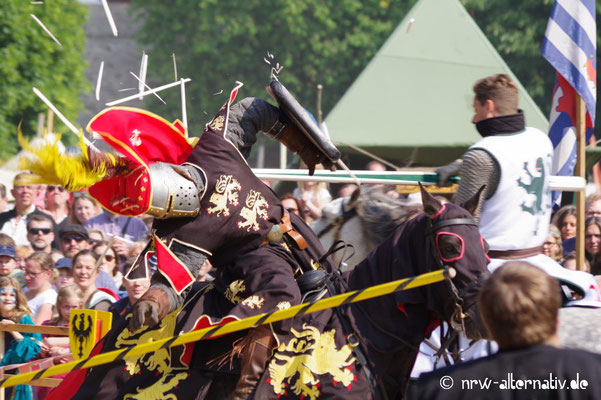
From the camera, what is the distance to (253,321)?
3.79 meters

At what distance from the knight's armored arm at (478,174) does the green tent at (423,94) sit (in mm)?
6451

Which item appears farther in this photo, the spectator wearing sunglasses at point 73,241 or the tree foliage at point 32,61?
the tree foliage at point 32,61

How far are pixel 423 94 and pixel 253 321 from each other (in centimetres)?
808

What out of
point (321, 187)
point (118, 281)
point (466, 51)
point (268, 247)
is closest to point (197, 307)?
point (268, 247)

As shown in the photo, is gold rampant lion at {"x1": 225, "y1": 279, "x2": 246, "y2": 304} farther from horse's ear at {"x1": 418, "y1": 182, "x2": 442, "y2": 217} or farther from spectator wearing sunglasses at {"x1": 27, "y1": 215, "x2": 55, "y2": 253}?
spectator wearing sunglasses at {"x1": 27, "y1": 215, "x2": 55, "y2": 253}

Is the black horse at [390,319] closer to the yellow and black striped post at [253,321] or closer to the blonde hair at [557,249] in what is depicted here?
the yellow and black striped post at [253,321]

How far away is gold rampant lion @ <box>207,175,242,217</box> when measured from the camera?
4145 millimetres

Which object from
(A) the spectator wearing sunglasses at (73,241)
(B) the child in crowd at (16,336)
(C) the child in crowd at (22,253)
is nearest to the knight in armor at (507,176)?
(B) the child in crowd at (16,336)

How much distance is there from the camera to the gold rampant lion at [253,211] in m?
4.17

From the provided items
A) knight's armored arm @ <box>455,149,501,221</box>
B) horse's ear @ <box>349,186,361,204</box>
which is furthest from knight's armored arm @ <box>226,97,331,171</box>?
knight's armored arm @ <box>455,149,501,221</box>

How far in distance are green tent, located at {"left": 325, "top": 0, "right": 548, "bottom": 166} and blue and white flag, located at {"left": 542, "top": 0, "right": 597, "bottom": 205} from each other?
11.9 feet

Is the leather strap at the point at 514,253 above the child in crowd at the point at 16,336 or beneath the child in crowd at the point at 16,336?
above

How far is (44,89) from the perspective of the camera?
607 inches

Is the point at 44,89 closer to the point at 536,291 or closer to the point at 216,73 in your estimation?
the point at 216,73
